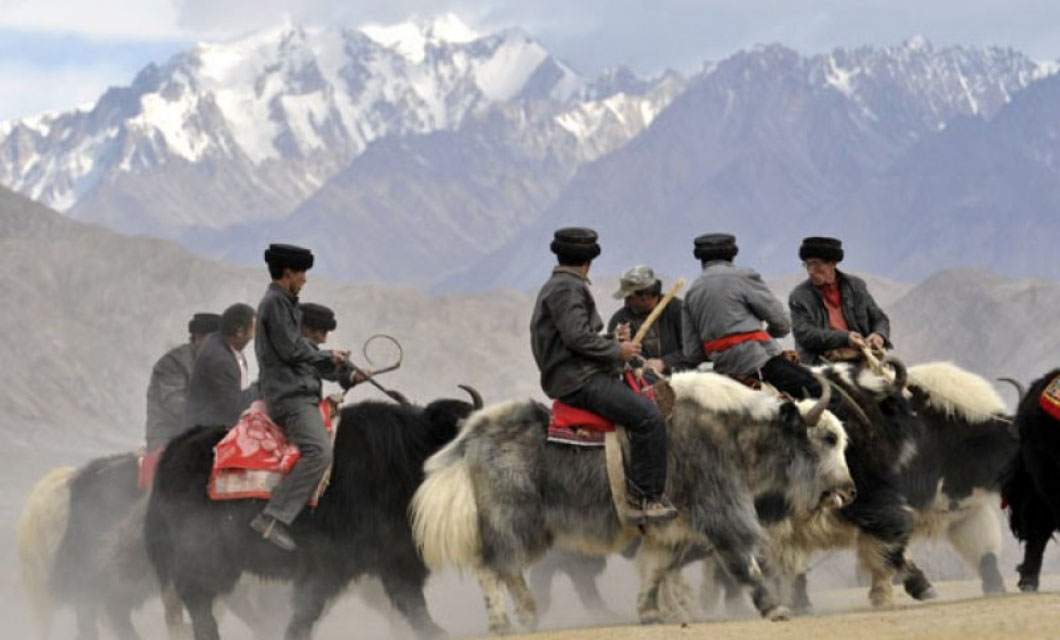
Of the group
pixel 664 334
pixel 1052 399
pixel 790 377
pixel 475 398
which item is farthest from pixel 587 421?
pixel 1052 399

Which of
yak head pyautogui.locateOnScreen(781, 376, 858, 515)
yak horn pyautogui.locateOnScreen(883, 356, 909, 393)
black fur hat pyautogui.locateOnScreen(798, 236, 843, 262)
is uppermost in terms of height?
black fur hat pyautogui.locateOnScreen(798, 236, 843, 262)

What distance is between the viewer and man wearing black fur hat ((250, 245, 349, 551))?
367 inches

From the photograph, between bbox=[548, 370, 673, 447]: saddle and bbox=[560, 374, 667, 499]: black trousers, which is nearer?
bbox=[560, 374, 667, 499]: black trousers

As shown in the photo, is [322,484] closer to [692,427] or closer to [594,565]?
[692,427]

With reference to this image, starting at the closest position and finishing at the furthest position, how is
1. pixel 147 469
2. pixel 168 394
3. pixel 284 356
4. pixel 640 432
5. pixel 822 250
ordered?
pixel 640 432, pixel 284 356, pixel 822 250, pixel 147 469, pixel 168 394

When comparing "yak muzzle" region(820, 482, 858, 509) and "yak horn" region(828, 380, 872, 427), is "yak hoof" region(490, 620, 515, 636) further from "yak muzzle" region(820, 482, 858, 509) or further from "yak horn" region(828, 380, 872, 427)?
"yak horn" region(828, 380, 872, 427)

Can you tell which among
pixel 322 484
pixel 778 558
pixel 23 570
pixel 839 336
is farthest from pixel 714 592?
pixel 23 570

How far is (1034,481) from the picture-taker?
32.8 feet

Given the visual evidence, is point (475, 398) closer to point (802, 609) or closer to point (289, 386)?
point (289, 386)

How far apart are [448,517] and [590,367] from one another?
1.03 meters

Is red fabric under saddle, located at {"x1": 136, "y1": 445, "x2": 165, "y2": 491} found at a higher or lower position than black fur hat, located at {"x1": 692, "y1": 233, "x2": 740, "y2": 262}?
lower

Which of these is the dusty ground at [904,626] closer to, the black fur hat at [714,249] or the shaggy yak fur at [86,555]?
the black fur hat at [714,249]

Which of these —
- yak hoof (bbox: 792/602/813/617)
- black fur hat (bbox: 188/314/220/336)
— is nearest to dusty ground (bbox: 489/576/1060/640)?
yak hoof (bbox: 792/602/813/617)

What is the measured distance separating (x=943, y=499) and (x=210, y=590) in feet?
14.3
